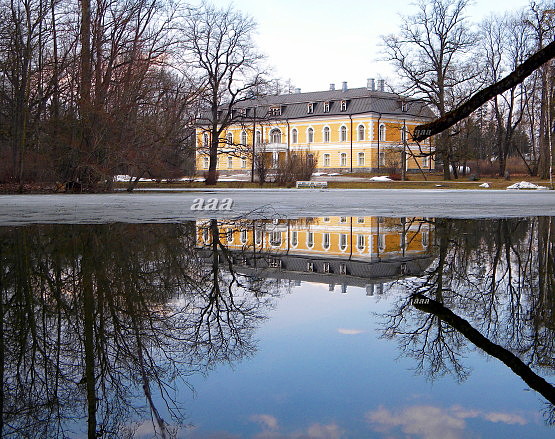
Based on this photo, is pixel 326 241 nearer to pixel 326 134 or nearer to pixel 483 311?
pixel 483 311

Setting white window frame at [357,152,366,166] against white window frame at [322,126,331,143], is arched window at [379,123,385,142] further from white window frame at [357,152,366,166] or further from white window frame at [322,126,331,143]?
white window frame at [322,126,331,143]

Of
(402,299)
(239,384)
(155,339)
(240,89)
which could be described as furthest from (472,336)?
(240,89)

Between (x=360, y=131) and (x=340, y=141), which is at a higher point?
(x=360, y=131)

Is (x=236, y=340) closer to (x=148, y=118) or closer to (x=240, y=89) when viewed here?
(x=148, y=118)

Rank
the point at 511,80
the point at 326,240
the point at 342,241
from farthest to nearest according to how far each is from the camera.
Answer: the point at 326,240 < the point at 342,241 < the point at 511,80

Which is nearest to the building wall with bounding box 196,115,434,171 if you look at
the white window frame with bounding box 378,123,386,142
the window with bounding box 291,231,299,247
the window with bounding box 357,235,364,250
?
the white window frame with bounding box 378,123,386,142

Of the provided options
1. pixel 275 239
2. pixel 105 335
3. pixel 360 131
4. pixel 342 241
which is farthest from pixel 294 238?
pixel 360 131

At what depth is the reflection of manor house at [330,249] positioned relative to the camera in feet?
21.5

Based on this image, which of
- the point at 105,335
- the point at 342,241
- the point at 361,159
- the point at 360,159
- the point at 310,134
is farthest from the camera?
the point at 310,134

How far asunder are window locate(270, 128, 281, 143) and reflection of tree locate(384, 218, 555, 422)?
80.2 metres

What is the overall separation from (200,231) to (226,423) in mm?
8641

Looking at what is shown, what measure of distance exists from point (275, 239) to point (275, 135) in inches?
3116

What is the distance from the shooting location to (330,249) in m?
8.57

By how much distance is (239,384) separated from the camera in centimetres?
312
